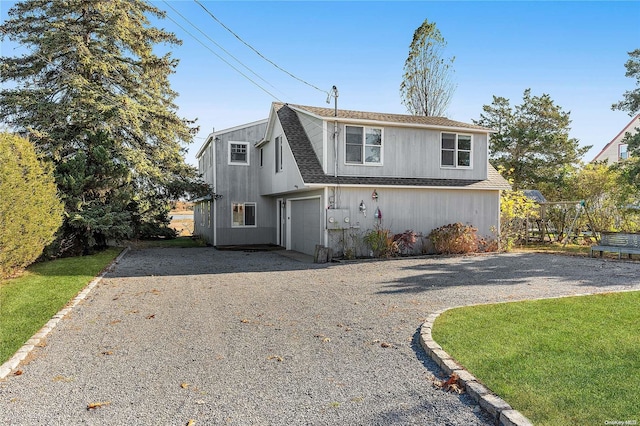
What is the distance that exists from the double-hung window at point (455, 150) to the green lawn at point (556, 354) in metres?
10.3

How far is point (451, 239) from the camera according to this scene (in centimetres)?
1597

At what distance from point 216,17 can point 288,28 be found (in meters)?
2.54

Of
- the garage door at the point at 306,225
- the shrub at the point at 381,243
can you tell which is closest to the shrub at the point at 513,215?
the shrub at the point at 381,243

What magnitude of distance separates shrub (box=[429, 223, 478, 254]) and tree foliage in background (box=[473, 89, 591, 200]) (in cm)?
1483

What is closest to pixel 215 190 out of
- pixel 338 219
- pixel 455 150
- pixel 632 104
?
pixel 338 219

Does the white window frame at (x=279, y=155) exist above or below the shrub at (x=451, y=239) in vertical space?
above

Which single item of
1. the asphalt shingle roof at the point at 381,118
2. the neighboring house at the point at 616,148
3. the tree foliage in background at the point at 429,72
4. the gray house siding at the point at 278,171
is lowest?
the gray house siding at the point at 278,171

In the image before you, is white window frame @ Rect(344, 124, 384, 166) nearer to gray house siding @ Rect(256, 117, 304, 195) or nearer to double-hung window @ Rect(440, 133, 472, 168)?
gray house siding @ Rect(256, 117, 304, 195)

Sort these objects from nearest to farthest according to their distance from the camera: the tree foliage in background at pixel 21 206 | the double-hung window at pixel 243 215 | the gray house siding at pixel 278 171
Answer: the tree foliage in background at pixel 21 206 → the gray house siding at pixel 278 171 → the double-hung window at pixel 243 215

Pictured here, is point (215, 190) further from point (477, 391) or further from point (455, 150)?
point (477, 391)

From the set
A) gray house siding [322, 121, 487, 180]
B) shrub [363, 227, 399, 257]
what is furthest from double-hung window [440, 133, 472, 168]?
shrub [363, 227, 399, 257]

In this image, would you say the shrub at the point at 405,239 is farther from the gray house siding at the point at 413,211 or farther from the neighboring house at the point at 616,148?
the neighboring house at the point at 616,148

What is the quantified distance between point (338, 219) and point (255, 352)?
31.9 feet

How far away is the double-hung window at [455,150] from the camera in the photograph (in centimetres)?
1722
